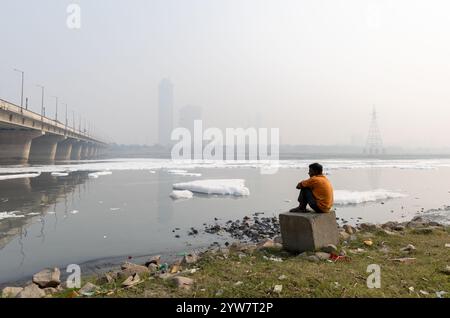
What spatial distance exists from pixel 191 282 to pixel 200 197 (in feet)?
50.1

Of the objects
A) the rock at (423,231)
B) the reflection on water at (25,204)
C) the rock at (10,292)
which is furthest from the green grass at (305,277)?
the reflection on water at (25,204)

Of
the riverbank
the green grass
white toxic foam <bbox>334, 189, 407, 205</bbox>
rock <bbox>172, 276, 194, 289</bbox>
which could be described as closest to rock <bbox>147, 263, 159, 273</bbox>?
the riverbank

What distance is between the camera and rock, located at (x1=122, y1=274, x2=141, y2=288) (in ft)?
18.6

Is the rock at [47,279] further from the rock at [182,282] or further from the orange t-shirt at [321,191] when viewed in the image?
the orange t-shirt at [321,191]

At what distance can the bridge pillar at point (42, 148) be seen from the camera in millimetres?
70250

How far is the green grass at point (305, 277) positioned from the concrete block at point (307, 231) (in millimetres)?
332

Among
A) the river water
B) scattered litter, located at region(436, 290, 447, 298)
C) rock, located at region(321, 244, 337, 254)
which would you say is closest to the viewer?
scattered litter, located at region(436, 290, 447, 298)

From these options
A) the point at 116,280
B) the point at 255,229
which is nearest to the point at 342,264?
the point at 116,280

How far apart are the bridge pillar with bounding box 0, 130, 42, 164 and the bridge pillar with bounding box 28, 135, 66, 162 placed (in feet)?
50.7

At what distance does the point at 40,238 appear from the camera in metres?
10.6

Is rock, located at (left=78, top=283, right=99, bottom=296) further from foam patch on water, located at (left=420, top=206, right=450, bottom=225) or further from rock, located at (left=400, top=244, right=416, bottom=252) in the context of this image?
foam patch on water, located at (left=420, top=206, right=450, bottom=225)

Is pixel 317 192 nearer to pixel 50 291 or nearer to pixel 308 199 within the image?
pixel 308 199

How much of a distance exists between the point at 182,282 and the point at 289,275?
1.87m
